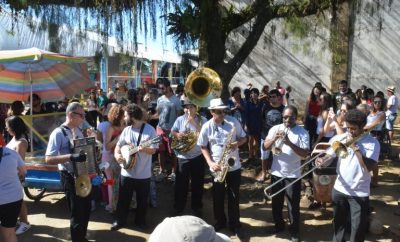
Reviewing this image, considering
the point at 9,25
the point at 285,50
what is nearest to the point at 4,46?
the point at 9,25

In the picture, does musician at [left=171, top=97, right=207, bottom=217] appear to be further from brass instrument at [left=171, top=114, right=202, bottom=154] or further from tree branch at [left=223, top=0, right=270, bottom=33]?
tree branch at [left=223, top=0, right=270, bottom=33]

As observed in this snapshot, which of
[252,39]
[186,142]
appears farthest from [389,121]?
[186,142]

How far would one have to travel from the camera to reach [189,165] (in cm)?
598

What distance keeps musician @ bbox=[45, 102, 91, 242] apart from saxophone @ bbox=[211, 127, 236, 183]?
1567 millimetres

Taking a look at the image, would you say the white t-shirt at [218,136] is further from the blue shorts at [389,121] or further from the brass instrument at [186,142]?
the blue shorts at [389,121]

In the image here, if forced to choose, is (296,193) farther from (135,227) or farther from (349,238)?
(135,227)

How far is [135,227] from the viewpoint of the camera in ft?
18.4

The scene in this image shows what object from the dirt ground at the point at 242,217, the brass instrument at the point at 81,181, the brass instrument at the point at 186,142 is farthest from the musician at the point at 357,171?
the brass instrument at the point at 81,181

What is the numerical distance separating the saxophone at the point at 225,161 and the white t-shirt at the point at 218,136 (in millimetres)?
49

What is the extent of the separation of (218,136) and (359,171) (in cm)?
182

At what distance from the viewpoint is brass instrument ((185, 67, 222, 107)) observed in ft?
20.9

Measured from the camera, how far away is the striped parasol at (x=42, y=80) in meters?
7.34

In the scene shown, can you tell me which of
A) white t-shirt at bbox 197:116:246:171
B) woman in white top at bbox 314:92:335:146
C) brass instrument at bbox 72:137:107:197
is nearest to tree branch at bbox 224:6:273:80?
woman in white top at bbox 314:92:335:146

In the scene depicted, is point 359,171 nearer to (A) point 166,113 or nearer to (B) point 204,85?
(B) point 204,85
